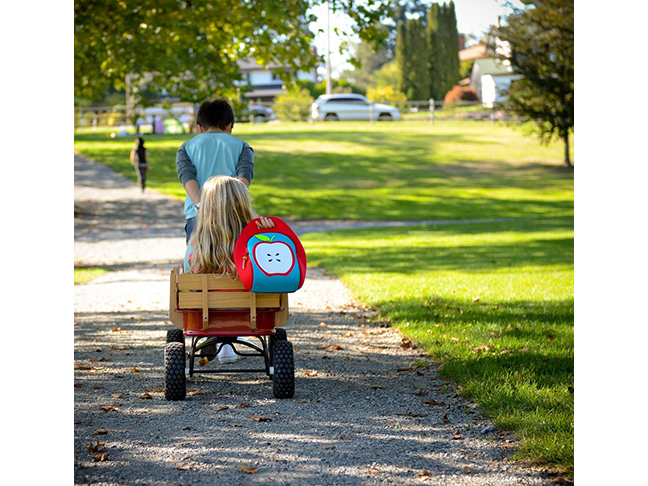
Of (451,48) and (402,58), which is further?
(451,48)

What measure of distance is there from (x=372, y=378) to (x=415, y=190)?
2166 cm

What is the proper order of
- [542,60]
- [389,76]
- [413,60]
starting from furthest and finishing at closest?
[389,76], [413,60], [542,60]

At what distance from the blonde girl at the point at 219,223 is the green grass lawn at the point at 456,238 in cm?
193

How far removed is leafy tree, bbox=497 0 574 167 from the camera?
87.6 feet

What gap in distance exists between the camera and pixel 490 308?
7.89 metres

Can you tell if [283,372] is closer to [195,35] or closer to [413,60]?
[195,35]

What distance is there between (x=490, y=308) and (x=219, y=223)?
4.05m

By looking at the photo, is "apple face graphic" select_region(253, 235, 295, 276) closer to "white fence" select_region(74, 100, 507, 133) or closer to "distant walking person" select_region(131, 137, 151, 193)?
"distant walking person" select_region(131, 137, 151, 193)

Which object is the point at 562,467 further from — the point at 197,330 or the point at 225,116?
the point at 225,116

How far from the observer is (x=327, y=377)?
18.1 feet

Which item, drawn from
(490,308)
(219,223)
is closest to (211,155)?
(219,223)

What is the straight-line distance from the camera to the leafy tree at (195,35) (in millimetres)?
11922

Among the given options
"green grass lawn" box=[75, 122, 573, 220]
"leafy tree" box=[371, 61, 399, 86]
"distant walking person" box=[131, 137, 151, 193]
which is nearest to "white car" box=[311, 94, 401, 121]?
"green grass lawn" box=[75, 122, 573, 220]

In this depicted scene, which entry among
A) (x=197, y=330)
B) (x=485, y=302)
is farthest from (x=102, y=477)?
(x=485, y=302)
